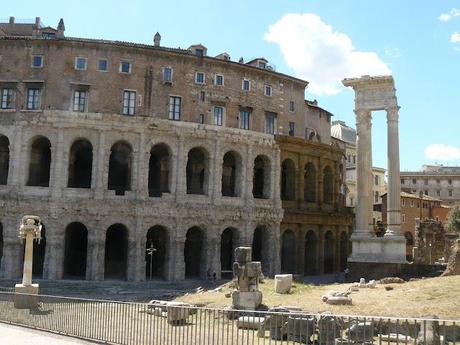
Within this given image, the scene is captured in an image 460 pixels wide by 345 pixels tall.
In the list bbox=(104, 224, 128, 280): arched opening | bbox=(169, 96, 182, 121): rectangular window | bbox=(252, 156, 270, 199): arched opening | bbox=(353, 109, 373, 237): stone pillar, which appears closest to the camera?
bbox=(353, 109, 373, 237): stone pillar

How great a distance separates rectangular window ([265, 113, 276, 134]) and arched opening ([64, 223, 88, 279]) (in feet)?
51.0

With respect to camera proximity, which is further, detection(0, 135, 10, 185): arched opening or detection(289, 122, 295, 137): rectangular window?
detection(289, 122, 295, 137): rectangular window

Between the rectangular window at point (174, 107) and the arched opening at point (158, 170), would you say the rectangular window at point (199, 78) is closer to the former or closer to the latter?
Answer: the rectangular window at point (174, 107)

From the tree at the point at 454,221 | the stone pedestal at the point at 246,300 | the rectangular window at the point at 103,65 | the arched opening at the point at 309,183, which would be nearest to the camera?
the stone pedestal at the point at 246,300

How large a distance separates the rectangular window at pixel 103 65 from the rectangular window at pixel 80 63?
97 centimetres

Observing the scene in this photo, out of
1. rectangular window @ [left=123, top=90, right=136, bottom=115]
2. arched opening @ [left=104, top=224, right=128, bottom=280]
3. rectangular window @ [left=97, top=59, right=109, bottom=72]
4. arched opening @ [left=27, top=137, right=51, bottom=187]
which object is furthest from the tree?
arched opening @ [left=27, top=137, right=51, bottom=187]

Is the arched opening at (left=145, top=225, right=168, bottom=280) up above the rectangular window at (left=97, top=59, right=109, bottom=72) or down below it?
below

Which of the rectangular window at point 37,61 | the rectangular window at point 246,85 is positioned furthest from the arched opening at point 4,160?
the rectangular window at point 246,85

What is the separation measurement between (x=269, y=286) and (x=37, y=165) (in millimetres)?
19655

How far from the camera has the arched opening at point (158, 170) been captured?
38.7m

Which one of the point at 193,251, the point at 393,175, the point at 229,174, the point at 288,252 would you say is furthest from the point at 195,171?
the point at 393,175

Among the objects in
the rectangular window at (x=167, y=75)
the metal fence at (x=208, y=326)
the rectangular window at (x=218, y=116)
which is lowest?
the metal fence at (x=208, y=326)

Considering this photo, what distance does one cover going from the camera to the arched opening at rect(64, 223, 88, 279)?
38.3 meters

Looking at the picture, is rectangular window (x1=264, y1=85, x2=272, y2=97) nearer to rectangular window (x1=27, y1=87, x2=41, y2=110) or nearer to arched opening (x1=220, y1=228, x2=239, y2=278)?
arched opening (x1=220, y1=228, x2=239, y2=278)
